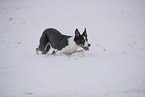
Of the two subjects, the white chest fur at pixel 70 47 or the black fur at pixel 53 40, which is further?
the black fur at pixel 53 40

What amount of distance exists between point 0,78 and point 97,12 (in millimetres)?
15151

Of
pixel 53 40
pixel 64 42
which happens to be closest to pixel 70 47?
pixel 64 42

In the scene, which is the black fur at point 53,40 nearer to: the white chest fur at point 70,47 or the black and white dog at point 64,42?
the black and white dog at point 64,42

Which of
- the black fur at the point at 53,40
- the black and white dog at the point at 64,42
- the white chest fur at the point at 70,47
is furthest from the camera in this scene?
the black fur at the point at 53,40

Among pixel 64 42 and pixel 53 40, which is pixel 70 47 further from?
pixel 53 40

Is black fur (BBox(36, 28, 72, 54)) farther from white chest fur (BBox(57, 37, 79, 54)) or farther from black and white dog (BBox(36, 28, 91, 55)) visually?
white chest fur (BBox(57, 37, 79, 54))

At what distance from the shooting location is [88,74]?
3.66 metres

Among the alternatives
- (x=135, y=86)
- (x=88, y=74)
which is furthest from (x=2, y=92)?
(x=135, y=86)

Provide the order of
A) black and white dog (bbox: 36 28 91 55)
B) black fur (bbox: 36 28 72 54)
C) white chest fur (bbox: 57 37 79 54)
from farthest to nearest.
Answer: black fur (bbox: 36 28 72 54) → white chest fur (bbox: 57 37 79 54) → black and white dog (bbox: 36 28 91 55)

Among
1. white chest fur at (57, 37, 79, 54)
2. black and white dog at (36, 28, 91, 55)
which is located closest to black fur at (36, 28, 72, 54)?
black and white dog at (36, 28, 91, 55)

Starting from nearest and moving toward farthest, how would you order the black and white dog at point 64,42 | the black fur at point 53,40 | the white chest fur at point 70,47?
the black and white dog at point 64,42, the white chest fur at point 70,47, the black fur at point 53,40


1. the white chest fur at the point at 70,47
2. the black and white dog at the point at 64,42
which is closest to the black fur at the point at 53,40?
the black and white dog at the point at 64,42

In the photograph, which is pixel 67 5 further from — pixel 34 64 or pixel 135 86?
pixel 135 86

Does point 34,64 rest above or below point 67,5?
below
